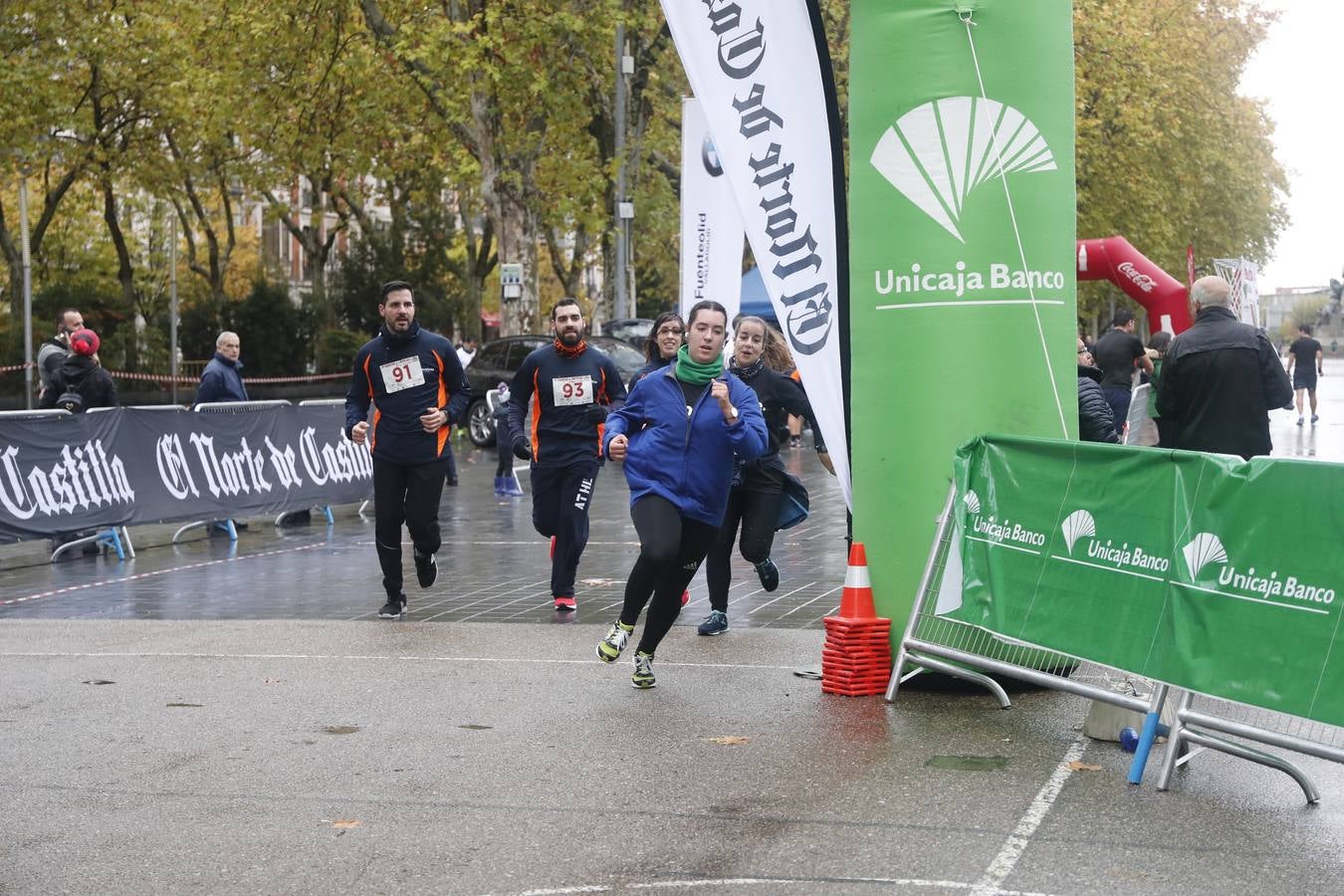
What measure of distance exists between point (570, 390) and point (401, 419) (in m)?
1.01

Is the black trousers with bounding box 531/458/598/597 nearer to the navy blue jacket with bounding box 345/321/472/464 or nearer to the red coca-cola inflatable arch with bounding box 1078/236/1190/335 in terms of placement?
the navy blue jacket with bounding box 345/321/472/464

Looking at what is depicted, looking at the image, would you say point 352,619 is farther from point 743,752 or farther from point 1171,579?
point 1171,579

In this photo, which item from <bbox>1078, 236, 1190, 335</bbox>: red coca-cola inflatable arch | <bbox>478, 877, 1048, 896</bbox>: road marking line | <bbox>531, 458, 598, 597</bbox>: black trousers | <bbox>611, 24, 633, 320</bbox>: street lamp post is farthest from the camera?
<bbox>611, 24, 633, 320</bbox>: street lamp post

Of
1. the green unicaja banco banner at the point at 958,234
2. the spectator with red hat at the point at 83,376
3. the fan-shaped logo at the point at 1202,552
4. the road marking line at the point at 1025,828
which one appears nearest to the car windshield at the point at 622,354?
the spectator with red hat at the point at 83,376

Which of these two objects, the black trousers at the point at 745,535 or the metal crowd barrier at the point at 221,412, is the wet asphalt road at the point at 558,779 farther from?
the metal crowd barrier at the point at 221,412

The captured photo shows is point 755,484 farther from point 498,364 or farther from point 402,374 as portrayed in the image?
point 498,364

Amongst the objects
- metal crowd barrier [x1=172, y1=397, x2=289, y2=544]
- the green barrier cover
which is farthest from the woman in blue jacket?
metal crowd barrier [x1=172, y1=397, x2=289, y2=544]

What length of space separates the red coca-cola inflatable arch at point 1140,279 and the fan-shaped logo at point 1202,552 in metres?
22.6

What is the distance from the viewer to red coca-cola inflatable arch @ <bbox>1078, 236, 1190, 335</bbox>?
2783 cm

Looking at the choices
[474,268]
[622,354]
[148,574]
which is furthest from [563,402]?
[474,268]

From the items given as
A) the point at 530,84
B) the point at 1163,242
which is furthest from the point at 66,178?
the point at 1163,242

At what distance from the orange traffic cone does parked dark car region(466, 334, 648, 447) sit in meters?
20.0

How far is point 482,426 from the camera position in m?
29.0

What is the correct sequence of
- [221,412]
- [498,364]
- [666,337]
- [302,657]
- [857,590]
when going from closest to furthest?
[857,590], [302,657], [666,337], [221,412], [498,364]
